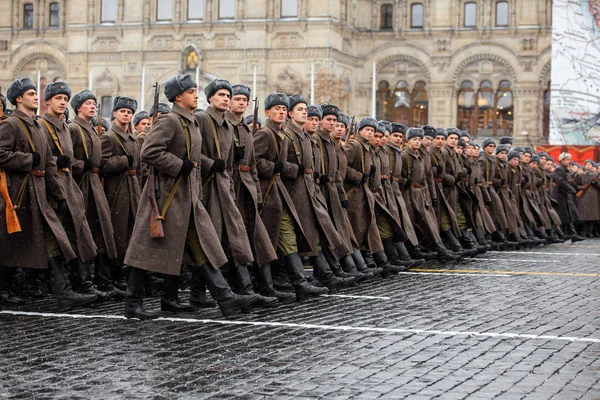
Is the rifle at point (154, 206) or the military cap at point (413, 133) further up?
the military cap at point (413, 133)

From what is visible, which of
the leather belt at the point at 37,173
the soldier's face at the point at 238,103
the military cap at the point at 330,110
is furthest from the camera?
the military cap at the point at 330,110

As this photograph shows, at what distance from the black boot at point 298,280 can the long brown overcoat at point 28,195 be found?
6.94 feet

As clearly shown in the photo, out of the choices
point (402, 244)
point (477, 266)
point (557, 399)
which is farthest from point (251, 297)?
point (477, 266)

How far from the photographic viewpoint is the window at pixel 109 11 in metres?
55.3

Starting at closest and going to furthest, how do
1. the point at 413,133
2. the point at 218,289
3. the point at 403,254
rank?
the point at 218,289, the point at 403,254, the point at 413,133

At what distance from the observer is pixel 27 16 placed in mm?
57375

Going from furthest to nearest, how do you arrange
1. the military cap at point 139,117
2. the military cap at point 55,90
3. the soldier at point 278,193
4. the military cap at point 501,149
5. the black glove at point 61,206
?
the military cap at point 501,149
the military cap at point 139,117
the soldier at point 278,193
the military cap at point 55,90
the black glove at point 61,206

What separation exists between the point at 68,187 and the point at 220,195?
153cm

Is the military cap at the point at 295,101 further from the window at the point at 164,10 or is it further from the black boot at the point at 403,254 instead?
the window at the point at 164,10

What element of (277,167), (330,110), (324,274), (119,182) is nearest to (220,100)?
(277,167)

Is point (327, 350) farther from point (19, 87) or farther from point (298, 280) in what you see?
point (19, 87)

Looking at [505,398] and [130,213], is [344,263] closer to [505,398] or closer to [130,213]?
[130,213]

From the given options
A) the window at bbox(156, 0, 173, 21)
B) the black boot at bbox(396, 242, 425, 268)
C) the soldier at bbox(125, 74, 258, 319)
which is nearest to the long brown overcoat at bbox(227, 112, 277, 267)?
the soldier at bbox(125, 74, 258, 319)

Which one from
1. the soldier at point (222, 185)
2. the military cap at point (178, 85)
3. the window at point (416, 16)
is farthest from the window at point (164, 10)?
the military cap at point (178, 85)
